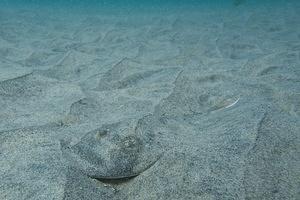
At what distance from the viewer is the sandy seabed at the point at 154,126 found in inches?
81.6

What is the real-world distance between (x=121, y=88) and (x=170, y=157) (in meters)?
2.39

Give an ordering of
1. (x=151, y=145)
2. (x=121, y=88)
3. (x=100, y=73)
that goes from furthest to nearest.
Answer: (x=100, y=73), (x=121, y=88), (x=151, y=145)

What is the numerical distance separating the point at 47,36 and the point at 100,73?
444 centimetres

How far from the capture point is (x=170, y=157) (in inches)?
88.6

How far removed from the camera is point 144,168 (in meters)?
2.31

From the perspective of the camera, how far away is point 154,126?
2.80 meters

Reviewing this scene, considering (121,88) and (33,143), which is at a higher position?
(33,143)

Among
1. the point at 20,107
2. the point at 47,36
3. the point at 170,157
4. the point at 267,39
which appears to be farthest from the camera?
the point at 47,36

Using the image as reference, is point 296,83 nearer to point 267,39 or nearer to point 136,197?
point 136,197

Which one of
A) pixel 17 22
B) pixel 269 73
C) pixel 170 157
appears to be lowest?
pixel 17 22

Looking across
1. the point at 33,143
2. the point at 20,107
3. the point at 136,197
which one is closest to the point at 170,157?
the point at 136,197

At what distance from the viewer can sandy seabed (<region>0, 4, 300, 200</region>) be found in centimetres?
207

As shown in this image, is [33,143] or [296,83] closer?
[33,143]

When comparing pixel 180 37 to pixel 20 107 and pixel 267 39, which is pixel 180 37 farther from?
pixel 20 107
